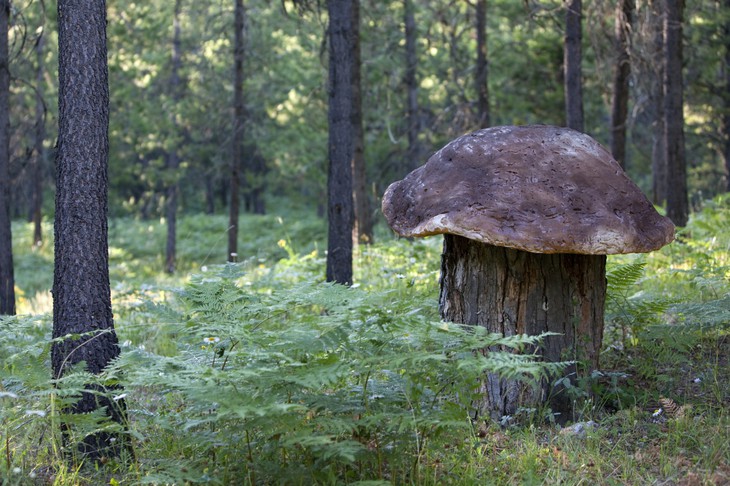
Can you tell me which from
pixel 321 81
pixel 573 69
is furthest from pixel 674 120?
pixel 321 81

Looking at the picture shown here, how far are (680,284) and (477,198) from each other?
4496 millimetres

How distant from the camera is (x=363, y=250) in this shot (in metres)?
13.2

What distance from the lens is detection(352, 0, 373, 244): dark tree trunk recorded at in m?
14.6

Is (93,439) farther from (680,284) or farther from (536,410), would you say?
(680,284)

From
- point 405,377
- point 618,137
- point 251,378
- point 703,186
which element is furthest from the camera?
point 703,186

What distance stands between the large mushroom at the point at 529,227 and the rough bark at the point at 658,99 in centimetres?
816

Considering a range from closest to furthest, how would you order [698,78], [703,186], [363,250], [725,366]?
[725,366], [363,250], [698,78], [703,186]

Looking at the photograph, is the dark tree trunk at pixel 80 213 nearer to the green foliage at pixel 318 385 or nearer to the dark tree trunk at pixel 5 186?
the green foliage at pixel 318 385

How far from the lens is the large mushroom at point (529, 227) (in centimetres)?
460

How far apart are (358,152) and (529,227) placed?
36.6 ft

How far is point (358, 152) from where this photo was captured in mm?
15438

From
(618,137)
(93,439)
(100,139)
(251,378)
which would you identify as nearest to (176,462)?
(251,378)

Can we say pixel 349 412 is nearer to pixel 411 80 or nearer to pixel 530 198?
pixel 530 198

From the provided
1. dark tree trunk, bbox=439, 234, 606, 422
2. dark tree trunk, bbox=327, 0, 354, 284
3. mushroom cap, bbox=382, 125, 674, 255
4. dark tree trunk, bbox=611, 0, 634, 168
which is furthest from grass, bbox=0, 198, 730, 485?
dark tree trunk, bbox=611, 0, 634, 168
